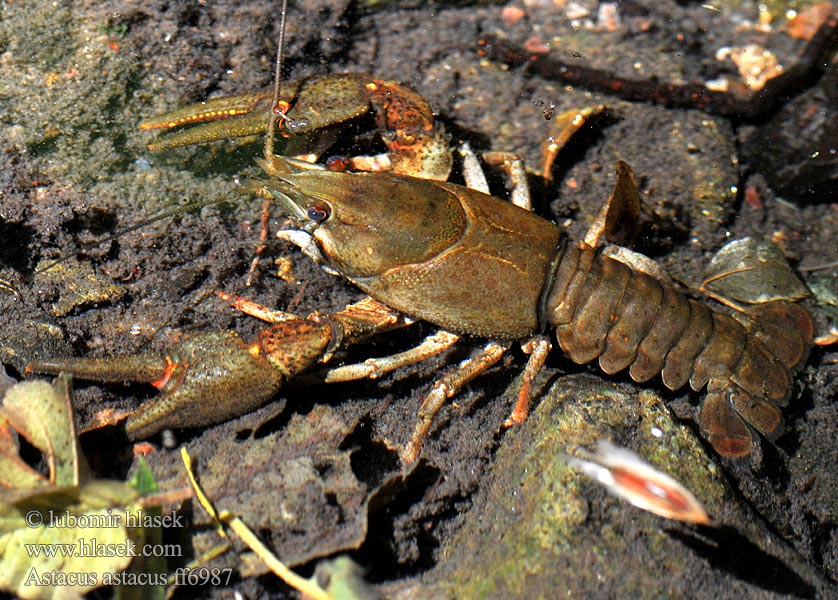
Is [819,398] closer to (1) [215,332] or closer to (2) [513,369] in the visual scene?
(2) [513,369]

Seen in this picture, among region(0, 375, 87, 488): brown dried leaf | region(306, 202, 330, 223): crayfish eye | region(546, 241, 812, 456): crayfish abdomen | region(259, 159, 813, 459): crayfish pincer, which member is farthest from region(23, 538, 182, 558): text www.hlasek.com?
region(546, 241, 812, 456): crayfish abdomen

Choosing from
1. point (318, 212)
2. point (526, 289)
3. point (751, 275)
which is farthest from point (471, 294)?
point (751, 275)

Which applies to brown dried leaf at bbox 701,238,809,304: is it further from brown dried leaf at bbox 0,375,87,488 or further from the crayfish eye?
brown dried leaf at bbox 0,375,87,488

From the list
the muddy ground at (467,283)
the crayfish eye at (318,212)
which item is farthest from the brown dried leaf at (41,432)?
the crayfish eye at (318,212)

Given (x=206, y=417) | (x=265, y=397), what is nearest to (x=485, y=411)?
(x=265, y=397)

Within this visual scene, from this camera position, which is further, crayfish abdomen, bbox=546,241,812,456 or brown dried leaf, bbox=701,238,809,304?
brown dried leaf, bbox=701,238,809,304

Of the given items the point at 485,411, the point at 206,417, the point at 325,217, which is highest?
the point at 325,217

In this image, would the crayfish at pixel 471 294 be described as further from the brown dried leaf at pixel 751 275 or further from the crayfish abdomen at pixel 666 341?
the brown dried leaf at pixel 751 275
